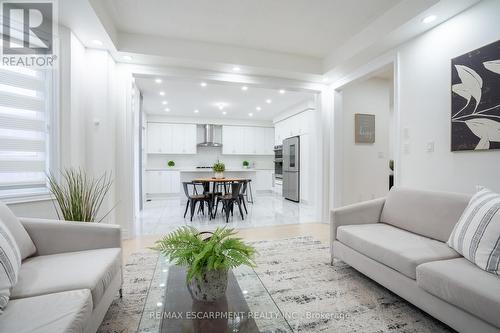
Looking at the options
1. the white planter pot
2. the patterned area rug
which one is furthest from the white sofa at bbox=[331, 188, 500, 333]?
the white planter pot

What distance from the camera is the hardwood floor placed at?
3106 mm

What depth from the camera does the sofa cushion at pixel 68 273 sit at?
46.5 inches

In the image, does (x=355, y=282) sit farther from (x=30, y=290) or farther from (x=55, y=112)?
(x=55, y=112)

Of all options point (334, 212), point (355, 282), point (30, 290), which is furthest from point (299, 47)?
point (30, 290)

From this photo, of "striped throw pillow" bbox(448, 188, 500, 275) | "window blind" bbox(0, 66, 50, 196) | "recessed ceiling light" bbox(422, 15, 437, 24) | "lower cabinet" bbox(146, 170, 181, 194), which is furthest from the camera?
"lower cabinet" bbox(146, 170, 181, 194)

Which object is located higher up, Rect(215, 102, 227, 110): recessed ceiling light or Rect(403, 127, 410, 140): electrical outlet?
Rect(215, 102, 227, 110): recessed ceiling light

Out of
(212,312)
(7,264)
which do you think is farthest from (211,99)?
(212,312)

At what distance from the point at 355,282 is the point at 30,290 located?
2.29 m

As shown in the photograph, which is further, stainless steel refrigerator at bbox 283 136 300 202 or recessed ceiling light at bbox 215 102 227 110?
stainless steel refrigerator at bbox 283 136 300 202

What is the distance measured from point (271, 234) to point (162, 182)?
16.0 feet

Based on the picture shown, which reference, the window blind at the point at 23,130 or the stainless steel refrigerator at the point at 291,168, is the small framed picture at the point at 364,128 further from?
the window blind at the point at 23,130

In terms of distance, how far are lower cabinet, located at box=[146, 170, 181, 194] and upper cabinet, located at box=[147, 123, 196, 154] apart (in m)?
0.76

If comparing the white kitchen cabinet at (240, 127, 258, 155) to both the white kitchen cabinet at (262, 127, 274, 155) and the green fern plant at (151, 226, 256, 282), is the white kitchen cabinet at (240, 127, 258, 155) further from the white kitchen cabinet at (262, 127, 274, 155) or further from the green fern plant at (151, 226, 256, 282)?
the green fern plant at (151, 226, 256, 282)

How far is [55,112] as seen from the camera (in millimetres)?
2559
